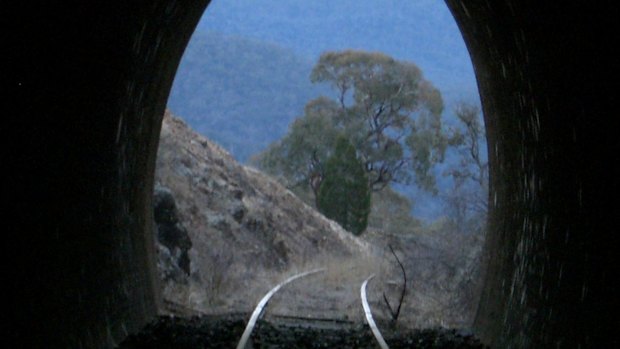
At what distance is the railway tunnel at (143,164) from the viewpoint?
648cm

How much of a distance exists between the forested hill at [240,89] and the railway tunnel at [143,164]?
4198 inches

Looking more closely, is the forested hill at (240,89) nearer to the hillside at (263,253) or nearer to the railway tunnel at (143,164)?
the hillside at (263,253)

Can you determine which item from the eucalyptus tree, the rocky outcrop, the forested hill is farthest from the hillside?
the forested hill

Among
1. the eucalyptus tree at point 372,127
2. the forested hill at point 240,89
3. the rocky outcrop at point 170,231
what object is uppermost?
the forested hill at point 240,89

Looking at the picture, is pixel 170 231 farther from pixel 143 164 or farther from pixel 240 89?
pixel 240 89

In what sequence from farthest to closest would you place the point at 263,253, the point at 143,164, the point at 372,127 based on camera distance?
the point at 372,127, the point at 263,253, the point at 143,164

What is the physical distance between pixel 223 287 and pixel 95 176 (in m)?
10.6

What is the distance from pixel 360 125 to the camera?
58188 mm

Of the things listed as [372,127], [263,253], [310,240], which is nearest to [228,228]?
[263,253]

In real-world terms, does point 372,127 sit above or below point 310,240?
above

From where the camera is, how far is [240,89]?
145 metres

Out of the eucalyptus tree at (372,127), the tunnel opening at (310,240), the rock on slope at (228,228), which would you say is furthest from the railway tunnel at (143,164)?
the eucalyptus tree at (372,127)

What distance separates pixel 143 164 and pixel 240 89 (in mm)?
133990

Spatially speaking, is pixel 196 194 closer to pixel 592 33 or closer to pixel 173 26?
pixel 173 26
